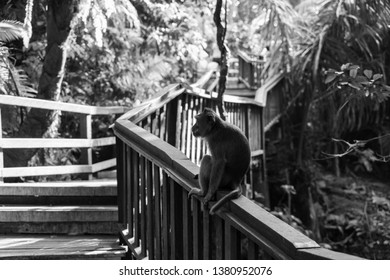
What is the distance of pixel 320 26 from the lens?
459 inches

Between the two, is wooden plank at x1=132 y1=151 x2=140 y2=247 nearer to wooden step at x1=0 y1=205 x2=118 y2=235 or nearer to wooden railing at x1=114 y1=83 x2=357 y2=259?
wooden railing at x1=114 y1=83 x2=357 y2=259

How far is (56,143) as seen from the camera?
22.3ft

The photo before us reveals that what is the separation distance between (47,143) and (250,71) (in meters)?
8.72

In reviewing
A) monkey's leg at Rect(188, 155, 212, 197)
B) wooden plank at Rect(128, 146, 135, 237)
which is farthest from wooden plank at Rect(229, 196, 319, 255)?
wooden plank at Rect(128, 146, 135, 237)

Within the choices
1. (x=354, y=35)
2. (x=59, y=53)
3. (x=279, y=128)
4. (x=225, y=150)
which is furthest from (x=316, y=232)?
(x=225, y=150)

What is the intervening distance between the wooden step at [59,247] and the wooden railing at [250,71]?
990 centimetres

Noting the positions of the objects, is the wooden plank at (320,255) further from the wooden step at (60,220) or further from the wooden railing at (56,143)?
the wooden railing at (56,143)

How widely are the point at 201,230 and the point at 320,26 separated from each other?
9.14 m

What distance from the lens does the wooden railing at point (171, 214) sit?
93.0 inches

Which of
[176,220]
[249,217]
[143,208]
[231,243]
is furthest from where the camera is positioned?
[143,208]

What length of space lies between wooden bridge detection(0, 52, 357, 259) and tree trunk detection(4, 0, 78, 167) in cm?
56

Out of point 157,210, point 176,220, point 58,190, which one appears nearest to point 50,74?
point 58,190

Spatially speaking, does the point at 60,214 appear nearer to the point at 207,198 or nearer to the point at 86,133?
the point at 207,198
